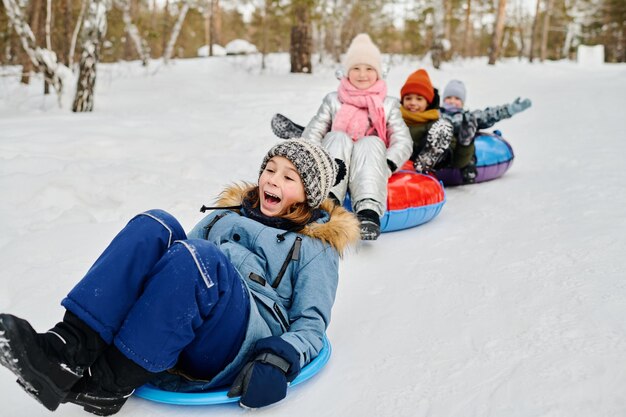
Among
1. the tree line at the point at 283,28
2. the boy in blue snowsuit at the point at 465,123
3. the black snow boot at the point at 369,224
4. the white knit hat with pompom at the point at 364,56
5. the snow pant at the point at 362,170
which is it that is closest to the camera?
the black snow boot at the point at 369,224

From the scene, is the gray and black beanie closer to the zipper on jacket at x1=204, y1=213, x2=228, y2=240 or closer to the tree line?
the zipper on jacket at x1=204, y1=213, x2=228, y2=240

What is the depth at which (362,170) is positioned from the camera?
10.7 feet

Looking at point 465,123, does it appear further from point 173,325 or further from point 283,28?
point 283,28

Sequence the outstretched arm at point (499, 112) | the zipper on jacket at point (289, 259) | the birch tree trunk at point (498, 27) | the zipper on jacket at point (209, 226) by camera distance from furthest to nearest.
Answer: the birch tree trunk at point (498, 27)
the outstretched arm at point (499, 112)
the zipper on jacket at point (209, 226)
the zipper on jacket at point (289, 259)

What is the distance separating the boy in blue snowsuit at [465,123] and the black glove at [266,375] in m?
3.06

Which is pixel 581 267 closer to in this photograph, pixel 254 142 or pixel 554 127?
pixel 254 142

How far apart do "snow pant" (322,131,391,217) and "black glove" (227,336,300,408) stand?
163cm

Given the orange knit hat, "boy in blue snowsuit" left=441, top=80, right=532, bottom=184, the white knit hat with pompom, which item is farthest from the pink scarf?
"boy in blue snowsuit" left=441, top=80, right=532, bottom=184

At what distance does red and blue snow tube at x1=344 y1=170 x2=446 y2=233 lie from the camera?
3.42 metres

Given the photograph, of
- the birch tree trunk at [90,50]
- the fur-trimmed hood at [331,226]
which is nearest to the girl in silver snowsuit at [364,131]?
the fur-trimmed hood at [331,226]

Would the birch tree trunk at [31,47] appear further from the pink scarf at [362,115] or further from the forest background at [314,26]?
the pink scarf at [362,115]

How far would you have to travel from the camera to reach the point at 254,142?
17.6 feet

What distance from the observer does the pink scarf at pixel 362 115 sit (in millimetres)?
3713

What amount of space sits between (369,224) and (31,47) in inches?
190
